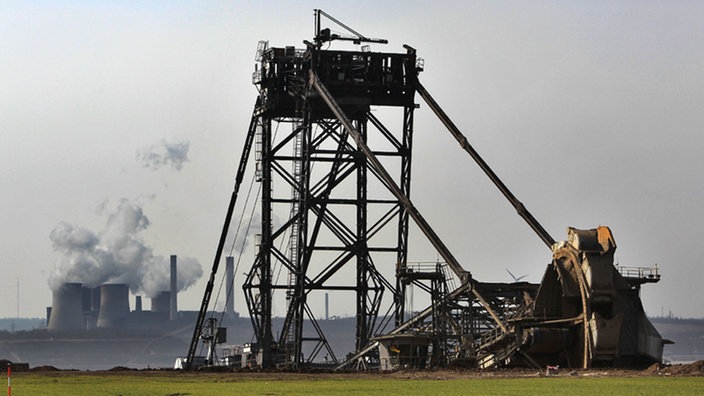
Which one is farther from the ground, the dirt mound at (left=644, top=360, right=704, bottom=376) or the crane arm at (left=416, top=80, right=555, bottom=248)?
the crane arm at (left=416, top=80, right=555, bottom=248)

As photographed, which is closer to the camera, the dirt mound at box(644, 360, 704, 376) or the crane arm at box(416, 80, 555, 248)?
the dirt mound at box(644, 360, 704, 376)

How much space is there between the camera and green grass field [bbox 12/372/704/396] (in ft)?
173

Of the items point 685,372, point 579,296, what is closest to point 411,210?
point 579,296

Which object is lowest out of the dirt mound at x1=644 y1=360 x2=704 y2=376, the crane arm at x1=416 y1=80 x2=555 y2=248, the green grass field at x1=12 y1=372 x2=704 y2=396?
the green grass field at x1=12 y1=372 x2=704 y2=396

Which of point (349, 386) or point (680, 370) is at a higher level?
point (680, 370)

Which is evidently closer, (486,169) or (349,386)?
(349,386)

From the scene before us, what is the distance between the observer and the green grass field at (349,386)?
173 feet

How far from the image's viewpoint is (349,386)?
60500 mm

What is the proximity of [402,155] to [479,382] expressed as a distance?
3465 centimetres

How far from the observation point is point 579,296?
75.1 meters

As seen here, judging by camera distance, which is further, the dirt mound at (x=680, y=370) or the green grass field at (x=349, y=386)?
the dirt mound at (x=680, y=370)

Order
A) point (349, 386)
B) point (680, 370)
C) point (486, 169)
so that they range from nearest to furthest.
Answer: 1. point (349, 386)
2. point (680, 370)
3. point (486, 169)

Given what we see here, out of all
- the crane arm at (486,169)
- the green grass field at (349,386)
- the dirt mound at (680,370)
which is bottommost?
the green grass field at (349,386)

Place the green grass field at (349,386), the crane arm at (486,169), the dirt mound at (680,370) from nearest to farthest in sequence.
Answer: the green grass field at (349,386) → the dirt mound at (680,370) → the crane arm at (486,169)
